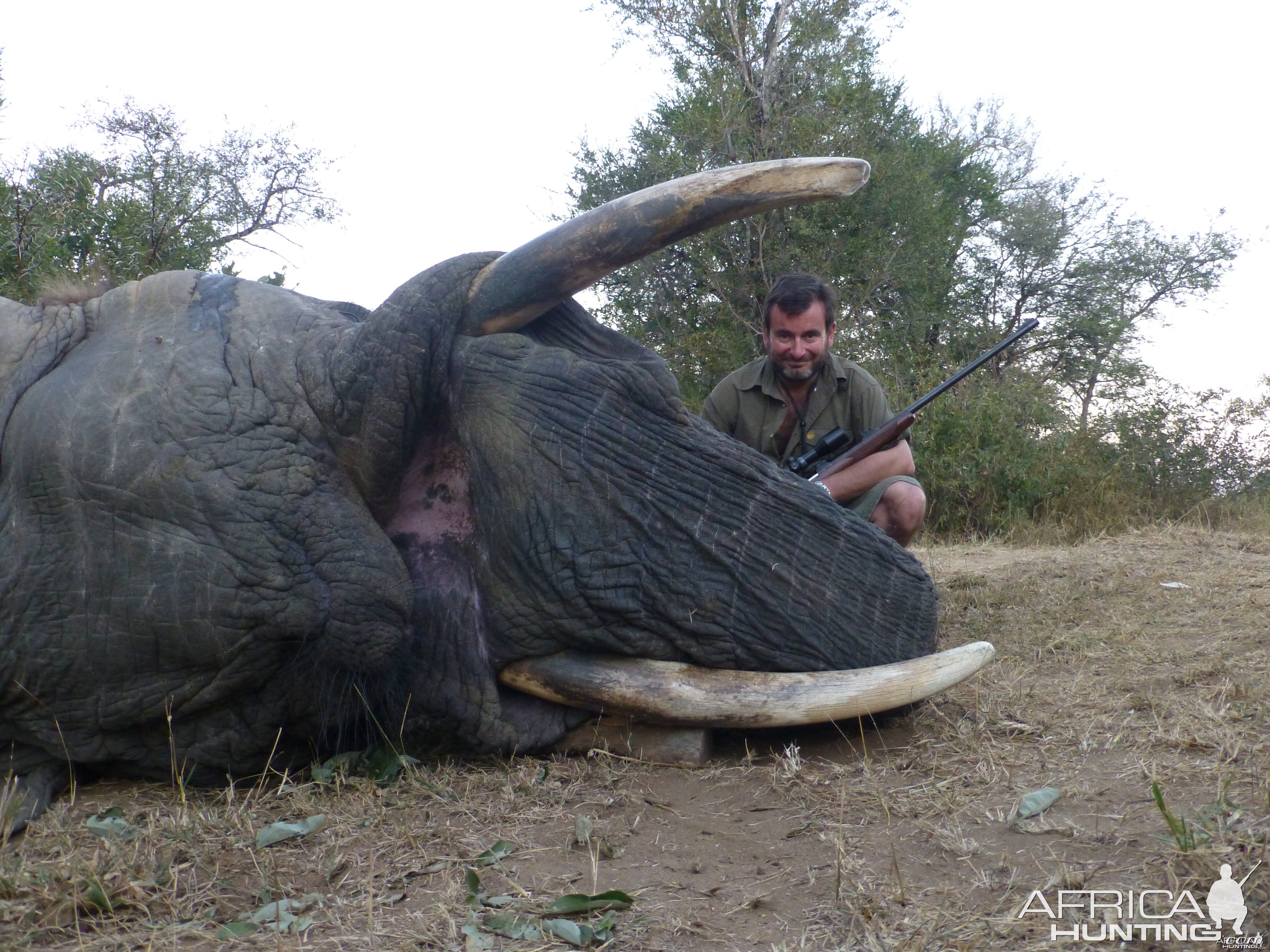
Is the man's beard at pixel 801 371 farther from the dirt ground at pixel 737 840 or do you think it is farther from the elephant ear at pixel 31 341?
→ the elephant ear at pixel 31 341

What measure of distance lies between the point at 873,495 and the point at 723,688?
204cm

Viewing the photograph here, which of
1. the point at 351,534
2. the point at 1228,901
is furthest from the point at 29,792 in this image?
the point at 1228,901

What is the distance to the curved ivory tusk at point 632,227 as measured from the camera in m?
2.87

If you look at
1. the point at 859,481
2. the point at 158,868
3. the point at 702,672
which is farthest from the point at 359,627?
the point at 859,481

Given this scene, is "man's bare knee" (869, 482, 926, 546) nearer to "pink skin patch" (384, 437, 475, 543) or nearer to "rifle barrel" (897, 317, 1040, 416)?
"rifle barrel" (897, 317, 1040, 416)

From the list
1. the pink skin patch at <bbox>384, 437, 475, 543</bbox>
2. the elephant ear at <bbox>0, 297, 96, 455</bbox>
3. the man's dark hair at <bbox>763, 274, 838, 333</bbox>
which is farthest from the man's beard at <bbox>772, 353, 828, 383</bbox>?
the elephant ear at <bbox>0, 297, 96, 455</bbox>

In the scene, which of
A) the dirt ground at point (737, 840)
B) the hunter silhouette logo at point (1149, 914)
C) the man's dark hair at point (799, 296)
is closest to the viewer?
the hunter silhouette logo at point (1149, 914)

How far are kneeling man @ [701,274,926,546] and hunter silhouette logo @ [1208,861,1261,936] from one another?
2816 millimetres

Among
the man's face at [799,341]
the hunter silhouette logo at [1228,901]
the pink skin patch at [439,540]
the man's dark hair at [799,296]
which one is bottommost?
the hunter silhouette logo at [1228,901]

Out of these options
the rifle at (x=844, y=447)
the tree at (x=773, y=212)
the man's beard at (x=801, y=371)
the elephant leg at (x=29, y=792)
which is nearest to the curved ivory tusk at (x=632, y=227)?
the elephant leg at (x=29, y=792)

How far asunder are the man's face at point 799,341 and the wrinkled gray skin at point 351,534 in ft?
6.31

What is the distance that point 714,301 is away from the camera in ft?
39.9

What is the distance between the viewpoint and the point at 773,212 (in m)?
11.1

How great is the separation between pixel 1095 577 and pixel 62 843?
446 cm
